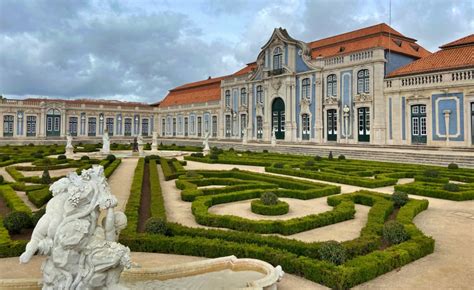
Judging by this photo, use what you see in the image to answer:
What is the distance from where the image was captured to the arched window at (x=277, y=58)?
3747 cm

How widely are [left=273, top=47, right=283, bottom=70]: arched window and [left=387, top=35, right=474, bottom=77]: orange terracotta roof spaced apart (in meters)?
12.6

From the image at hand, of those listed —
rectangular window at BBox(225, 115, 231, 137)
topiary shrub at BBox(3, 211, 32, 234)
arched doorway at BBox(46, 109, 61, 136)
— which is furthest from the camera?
arched doorway at BBox(46, 109, 61, 136)

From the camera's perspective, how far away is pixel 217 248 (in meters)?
6.67

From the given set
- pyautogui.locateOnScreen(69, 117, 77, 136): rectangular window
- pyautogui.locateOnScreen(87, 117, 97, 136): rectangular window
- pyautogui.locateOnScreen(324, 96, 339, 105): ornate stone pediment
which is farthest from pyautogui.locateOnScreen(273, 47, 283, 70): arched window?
pyautogui.locateOnScreen(69, 117, 77, 136): rectangular window

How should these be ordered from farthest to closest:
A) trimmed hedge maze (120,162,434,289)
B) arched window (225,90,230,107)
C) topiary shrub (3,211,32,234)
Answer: arched window (225,90,230,107) < topiary shrub (3,211,32,234) < trimmed hedge maze (120,162,434,289)

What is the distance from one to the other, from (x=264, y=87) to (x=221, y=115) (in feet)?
28.3

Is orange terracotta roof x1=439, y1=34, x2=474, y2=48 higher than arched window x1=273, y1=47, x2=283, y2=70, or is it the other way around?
arched window x1=273, y1=47, x2=283, y2=70

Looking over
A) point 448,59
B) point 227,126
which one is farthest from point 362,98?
point 227,126

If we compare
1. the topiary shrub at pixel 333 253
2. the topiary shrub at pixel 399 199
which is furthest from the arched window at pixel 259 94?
the topiary shrub at pixel 333 253

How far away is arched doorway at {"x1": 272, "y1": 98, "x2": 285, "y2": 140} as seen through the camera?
124 ft

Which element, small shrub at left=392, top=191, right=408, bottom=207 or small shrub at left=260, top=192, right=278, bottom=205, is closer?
small shrub at left=260, top=192, right=278, bottom=205

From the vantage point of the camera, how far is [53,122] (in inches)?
1879

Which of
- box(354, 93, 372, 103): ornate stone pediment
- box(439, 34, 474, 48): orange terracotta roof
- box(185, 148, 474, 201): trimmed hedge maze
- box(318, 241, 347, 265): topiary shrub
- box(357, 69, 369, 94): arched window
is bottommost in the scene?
box(318, 241, 347, 265): topiary shrub

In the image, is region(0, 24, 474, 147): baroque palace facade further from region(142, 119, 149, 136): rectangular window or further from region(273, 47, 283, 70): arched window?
region(142, 119, 149, 136): rectangular window
